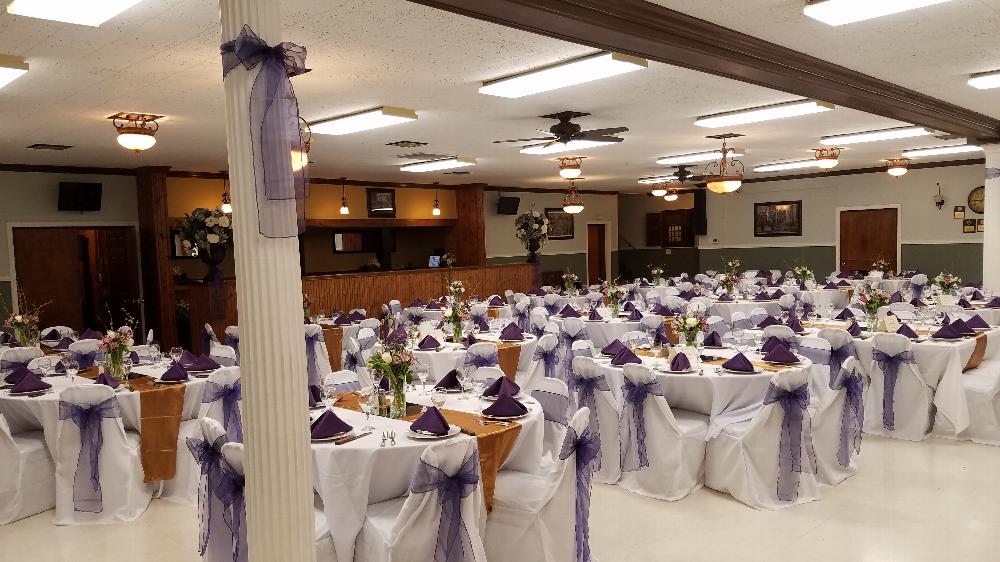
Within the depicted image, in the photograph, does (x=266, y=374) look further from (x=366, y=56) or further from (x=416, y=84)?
(x=416, y=84)

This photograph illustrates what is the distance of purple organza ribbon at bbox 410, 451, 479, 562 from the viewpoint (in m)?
3.44

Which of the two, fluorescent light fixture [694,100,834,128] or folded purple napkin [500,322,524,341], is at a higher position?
fluorescent light fixture [694,100,834,128]

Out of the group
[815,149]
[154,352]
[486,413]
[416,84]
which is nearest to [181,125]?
[154,352]

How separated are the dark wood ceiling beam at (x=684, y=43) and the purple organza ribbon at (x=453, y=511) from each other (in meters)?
2.19

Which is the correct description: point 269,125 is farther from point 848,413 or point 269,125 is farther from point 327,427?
point 848,413

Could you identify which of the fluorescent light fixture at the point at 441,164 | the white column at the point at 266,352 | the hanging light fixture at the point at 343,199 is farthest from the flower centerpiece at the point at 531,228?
the white column at the point at 266,352

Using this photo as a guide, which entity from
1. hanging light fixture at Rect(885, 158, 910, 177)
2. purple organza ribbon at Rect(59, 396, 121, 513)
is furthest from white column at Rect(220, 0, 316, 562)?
hanging light fixture at Rect(885, 158, 910, 177)

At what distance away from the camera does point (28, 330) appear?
7723mm

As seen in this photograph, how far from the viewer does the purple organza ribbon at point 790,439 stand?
497 centimetres

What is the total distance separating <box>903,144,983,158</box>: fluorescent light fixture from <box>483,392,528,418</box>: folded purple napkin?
11.0 meters

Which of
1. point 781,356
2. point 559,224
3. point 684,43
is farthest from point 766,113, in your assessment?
point 559,224

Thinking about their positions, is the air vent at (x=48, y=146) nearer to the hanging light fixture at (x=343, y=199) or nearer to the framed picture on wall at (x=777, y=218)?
the hanging light fixture at (x=343, y=199)

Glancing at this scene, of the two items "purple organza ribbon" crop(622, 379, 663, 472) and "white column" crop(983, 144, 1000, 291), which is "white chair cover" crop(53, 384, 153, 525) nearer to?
"purple organza ribbon" crop(622, 379, 663, 472)

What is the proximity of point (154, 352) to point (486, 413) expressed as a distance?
13.4 feet
